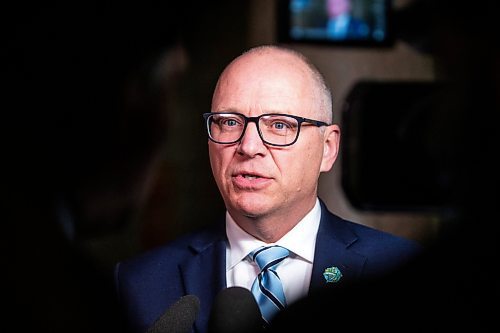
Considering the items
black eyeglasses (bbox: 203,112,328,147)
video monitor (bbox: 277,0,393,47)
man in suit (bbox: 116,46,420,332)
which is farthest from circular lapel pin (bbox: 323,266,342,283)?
video monitor (bbox: 277,0,393,47)

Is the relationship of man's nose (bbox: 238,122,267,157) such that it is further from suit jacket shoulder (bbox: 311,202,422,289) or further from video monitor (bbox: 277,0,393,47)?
video monitor (bbox: 277,0,393,47)

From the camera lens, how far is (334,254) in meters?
0.58

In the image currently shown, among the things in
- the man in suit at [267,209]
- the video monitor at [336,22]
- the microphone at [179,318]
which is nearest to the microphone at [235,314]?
the microphone at [179,318]

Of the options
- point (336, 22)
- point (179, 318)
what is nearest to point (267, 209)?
point (179, 318)

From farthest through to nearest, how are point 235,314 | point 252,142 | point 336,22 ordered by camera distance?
1. point 336,22
2. point 252,142
3. point 235,314

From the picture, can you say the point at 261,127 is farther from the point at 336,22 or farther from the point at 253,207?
the point at 336,22

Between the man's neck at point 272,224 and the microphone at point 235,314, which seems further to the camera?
the man's neck at point 272,224

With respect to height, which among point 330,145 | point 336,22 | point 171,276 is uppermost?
point 336,22

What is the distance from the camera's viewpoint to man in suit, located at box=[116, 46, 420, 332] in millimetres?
551

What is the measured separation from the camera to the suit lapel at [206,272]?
58cm

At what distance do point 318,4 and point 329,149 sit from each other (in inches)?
10.7

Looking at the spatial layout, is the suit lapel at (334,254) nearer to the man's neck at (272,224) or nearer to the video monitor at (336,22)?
the man's neck at (272,224)

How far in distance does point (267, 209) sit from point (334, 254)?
7cm

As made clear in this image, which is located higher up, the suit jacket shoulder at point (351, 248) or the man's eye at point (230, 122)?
the man's eye at point (230, 122)
